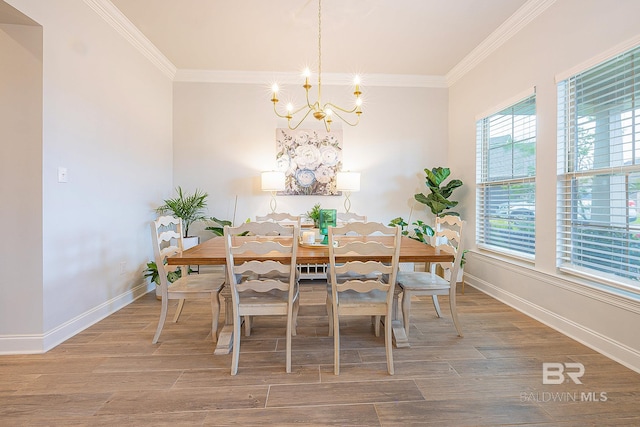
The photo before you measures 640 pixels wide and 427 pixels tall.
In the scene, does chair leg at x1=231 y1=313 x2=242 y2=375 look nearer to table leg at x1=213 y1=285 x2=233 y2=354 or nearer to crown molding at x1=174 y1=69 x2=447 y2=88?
table leg at x1=213 y1=285 x2=233 y2=354

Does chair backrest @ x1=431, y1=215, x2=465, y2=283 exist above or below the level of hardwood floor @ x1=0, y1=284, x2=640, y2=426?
above

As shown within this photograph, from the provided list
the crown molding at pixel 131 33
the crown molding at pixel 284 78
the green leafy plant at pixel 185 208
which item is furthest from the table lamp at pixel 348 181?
the crown molding at pixel 131 33

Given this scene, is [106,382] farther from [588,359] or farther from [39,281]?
[588,359]

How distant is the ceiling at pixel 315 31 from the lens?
104 inches

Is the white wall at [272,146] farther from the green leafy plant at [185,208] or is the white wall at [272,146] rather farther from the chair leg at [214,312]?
the chair leg at [214,312]

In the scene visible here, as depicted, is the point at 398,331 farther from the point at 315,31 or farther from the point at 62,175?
the point at 315,31

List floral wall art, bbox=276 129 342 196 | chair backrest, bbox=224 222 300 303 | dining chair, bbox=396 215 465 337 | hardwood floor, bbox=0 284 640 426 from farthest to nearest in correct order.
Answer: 1. floral wall art, bbox=276 129 342 196
2. dining chair, bbox=396 215 465 337
3. chair backrest, bbox=224 222 300 303
4. hardwood floor, bbox=0 284 640 426

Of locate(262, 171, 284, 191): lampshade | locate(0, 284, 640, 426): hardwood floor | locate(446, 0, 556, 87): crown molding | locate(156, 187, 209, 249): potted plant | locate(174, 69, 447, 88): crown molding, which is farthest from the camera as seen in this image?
locate(174, 69, 447, 88): crown molding

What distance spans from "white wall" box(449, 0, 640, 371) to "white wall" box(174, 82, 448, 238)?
0.79 metres

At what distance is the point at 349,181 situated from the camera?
3.83 m

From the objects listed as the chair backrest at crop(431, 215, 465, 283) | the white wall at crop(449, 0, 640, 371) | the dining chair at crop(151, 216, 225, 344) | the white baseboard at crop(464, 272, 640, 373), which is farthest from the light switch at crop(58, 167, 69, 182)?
the white baseboard at crop(464, 272, 640, 373)

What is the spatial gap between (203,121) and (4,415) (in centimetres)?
352

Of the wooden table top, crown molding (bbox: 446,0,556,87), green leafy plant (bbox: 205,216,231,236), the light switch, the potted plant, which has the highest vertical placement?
crown molding (bbox: 446,0,556,87)

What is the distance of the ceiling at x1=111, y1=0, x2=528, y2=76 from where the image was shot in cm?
265
